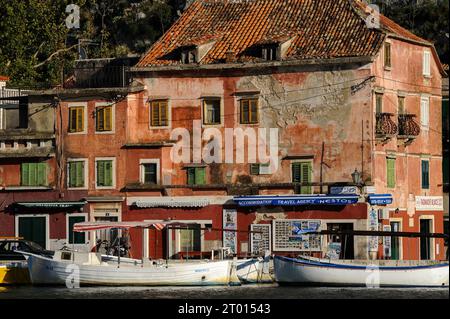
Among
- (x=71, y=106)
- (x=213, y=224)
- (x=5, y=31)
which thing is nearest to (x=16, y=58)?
(x=5, y=31)

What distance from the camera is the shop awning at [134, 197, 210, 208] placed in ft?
284

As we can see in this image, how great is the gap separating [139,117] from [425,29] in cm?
3153

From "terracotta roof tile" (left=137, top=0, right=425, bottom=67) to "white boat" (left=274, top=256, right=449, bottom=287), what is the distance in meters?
12.4

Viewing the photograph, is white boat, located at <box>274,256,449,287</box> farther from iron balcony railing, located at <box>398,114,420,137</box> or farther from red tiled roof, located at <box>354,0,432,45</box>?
red tiled roof, located at <box>354,0,432,45</box>

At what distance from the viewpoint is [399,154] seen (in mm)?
88375

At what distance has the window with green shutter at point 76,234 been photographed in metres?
88.9

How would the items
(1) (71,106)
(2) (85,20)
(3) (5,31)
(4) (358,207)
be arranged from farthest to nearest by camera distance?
(2) (85,20)
(3) (5,31)
(1) (71,106)
(4) (358,207)

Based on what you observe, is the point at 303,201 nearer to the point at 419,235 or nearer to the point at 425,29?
the point at 419,235

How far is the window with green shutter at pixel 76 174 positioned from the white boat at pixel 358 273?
50.1ft

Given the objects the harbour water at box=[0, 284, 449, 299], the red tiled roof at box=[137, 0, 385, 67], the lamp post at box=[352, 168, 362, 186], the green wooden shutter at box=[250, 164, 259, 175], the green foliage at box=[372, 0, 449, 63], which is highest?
the green foliage at box=[372, 0, 449, 63]

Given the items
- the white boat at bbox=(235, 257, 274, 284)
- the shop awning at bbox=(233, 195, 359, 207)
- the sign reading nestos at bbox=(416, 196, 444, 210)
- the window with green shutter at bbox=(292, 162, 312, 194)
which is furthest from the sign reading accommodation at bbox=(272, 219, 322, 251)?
the sign reading nestos at bbox=(416, 196, 444, 210)

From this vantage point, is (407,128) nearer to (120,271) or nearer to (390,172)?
(390,172)

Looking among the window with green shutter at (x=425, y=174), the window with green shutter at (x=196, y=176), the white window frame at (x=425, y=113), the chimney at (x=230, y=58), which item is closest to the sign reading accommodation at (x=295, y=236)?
the window with green shutter at (x=196, y=176)

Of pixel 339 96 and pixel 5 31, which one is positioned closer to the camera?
pixel 339 96
